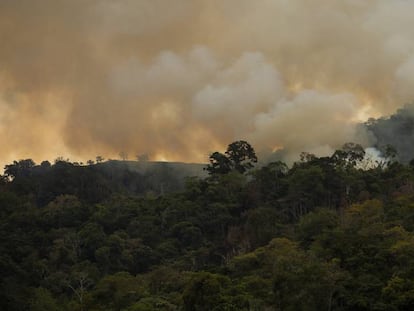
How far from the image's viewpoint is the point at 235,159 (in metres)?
95.2

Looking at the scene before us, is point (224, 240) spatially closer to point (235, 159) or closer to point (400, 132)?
point (235, 159)

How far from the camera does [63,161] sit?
10550 cm

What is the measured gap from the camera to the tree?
3701 inches

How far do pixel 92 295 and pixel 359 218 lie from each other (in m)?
26.7

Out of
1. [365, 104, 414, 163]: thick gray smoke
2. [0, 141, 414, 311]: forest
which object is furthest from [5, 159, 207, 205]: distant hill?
[365, 104, 414, 163]: thick gray smoke

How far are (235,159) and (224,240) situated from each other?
22.5 metres

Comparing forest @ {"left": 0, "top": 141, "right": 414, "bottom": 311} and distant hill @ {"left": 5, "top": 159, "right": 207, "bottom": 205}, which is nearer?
forest @ {"left": 0, "top": 141, "right": 414, "bottom": 311}

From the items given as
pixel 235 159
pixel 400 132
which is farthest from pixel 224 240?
pixel 400 132

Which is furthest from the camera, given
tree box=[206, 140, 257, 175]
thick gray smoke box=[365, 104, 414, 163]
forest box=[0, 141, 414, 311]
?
thick gray smoke box=[365, 104, 414, 163]

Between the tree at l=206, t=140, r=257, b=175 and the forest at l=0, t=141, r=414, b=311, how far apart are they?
0.17 m

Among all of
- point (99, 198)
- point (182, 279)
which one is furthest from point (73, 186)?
point (182, 279)

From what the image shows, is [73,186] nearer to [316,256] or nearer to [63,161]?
[63,161]

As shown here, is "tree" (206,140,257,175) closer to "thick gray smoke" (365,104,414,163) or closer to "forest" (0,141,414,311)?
"forest" (0,141,414,311)

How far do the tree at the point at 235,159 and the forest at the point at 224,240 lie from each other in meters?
0.17
